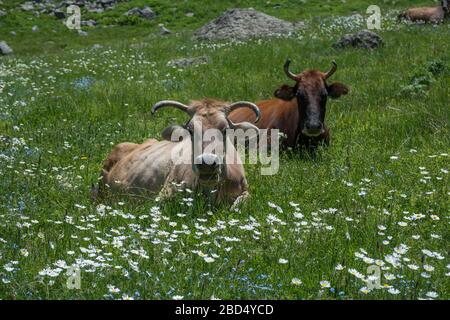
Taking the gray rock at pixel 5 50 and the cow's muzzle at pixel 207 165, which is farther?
the gray rock at pixel 5 50

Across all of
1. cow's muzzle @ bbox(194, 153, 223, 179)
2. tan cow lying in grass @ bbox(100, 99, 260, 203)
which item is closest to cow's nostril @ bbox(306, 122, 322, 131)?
tan cow lying in grass @ bbox(100, 99, 260, 203)

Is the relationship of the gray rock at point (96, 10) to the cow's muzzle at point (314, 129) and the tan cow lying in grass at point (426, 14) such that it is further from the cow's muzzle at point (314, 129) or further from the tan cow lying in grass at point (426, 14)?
the cow's muzzle at point (314, 129)

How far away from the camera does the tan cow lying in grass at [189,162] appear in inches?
326

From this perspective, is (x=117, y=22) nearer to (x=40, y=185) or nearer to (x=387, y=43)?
(x=387, y=43)

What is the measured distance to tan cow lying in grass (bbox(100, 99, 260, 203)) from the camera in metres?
8.28

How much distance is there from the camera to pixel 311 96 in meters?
A: 11.8

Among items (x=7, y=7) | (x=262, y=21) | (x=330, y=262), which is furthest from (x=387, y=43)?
(x=7, y=7)

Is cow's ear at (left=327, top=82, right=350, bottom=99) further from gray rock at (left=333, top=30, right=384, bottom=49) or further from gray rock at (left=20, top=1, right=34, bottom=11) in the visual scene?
gray rock at (left=20, top=1, right=34, bottom=11)

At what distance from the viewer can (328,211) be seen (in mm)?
7113

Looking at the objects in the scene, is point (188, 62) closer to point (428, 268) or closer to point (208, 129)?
point (208, 129)

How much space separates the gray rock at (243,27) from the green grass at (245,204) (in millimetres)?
7636

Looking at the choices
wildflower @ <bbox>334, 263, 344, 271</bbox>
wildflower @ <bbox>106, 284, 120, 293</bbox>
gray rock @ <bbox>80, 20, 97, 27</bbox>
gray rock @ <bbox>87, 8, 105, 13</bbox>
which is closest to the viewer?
wildflower @ <bbox>106, 284, 120, 293</bbox>

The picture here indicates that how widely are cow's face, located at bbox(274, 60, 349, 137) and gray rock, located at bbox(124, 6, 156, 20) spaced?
2778 centimetres

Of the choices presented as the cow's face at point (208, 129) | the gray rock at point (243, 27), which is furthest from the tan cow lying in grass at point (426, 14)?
the cow's face at point (208, 129)
